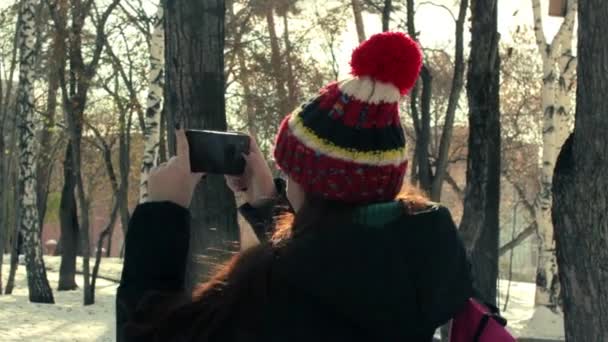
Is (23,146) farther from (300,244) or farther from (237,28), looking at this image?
(300,244)

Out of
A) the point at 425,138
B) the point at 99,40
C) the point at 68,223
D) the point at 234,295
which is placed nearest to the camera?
the point at 234,295

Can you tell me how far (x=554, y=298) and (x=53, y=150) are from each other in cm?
1689

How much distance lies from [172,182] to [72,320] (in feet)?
48.6

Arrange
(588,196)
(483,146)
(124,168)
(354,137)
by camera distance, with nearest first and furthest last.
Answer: (354,137), (588,196), (483,146), (124,168)

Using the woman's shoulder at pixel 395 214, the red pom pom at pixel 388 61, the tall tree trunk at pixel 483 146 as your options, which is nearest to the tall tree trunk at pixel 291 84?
the tall tree trunk at pixel 483 146

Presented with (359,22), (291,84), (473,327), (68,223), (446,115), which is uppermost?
(359,22)

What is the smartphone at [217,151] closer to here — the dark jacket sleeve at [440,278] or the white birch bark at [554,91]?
the dark jacket sleeve at [440,278]

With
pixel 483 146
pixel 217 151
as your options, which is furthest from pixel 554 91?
pixel 217 151

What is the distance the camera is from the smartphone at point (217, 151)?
6.85 ft

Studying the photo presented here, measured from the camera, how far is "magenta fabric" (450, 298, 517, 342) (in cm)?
179

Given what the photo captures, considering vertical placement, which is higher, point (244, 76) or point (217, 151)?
point (244, 76)

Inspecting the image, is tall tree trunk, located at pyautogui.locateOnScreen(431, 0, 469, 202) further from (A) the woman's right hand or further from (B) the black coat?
(B) the black coat

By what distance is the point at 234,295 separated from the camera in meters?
1.70

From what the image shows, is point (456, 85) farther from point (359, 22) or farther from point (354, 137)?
point (359, 22)
